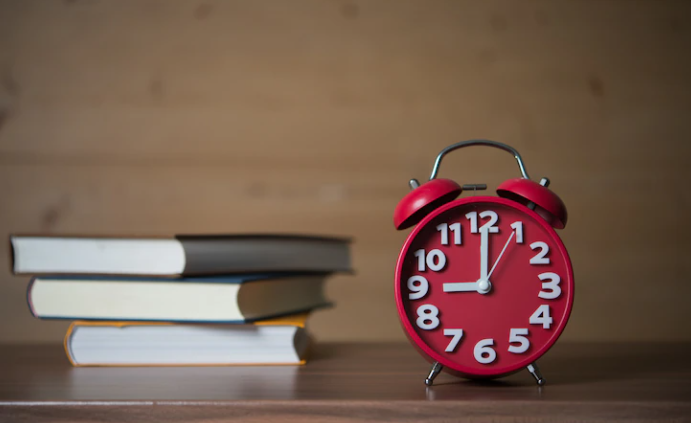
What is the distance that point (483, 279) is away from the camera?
25.1 inches

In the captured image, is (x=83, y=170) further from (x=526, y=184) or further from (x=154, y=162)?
(x=526, y=184)

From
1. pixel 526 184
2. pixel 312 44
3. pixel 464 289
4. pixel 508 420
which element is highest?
pixel 312 44

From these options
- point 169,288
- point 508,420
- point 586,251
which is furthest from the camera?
point 586,251

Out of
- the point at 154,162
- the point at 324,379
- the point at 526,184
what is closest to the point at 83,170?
the point at 154,162

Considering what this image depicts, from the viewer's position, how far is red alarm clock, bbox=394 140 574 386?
0.63 metres

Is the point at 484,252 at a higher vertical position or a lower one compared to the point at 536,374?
higher

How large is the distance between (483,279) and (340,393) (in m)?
0.20

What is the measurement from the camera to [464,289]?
640 mm

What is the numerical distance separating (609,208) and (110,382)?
1.01 meters

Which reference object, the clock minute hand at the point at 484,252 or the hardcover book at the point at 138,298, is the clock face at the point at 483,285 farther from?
the hardcover book at the point at 138,298

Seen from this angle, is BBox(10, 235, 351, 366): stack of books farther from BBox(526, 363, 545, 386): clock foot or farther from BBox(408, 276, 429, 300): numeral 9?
BBox(526, 363, 545, 386): clock foot

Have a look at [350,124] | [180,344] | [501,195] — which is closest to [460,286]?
[501,195]

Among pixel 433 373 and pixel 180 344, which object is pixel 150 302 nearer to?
pixel 180 344

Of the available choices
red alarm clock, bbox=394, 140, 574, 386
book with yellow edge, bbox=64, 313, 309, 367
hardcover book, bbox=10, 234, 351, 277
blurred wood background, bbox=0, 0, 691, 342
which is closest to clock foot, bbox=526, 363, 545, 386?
red alarm clock, bbox=394, 140, 574, 386
